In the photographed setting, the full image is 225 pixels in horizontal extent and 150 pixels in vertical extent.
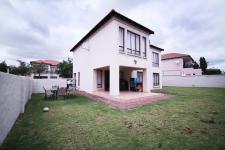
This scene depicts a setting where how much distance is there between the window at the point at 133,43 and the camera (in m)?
11.6

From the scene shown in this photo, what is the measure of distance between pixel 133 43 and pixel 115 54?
9.88 ft

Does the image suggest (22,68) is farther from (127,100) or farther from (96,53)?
(127,100)

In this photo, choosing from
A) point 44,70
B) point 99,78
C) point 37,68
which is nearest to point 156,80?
point 99,78

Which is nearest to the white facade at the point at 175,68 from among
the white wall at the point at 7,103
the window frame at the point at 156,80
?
the window frame at the point at 156,80

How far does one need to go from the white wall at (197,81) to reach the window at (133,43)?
685 inches

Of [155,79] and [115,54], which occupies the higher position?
[115,54]

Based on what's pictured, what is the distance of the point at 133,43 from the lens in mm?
12023

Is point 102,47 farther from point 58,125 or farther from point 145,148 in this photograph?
point 145,148

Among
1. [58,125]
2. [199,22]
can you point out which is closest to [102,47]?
[58,125]

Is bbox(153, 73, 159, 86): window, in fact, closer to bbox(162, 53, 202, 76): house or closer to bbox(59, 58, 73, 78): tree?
bbox(162, 53, 202, 76): house

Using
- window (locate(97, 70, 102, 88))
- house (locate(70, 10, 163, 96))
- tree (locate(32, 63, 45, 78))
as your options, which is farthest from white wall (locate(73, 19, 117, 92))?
tree (locate(32, 63, 45, 78))

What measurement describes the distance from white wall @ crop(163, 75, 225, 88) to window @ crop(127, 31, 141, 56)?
17.4m

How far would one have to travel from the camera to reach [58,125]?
4.34m

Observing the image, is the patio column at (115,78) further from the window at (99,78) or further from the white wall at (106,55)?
the window at (99,78)
